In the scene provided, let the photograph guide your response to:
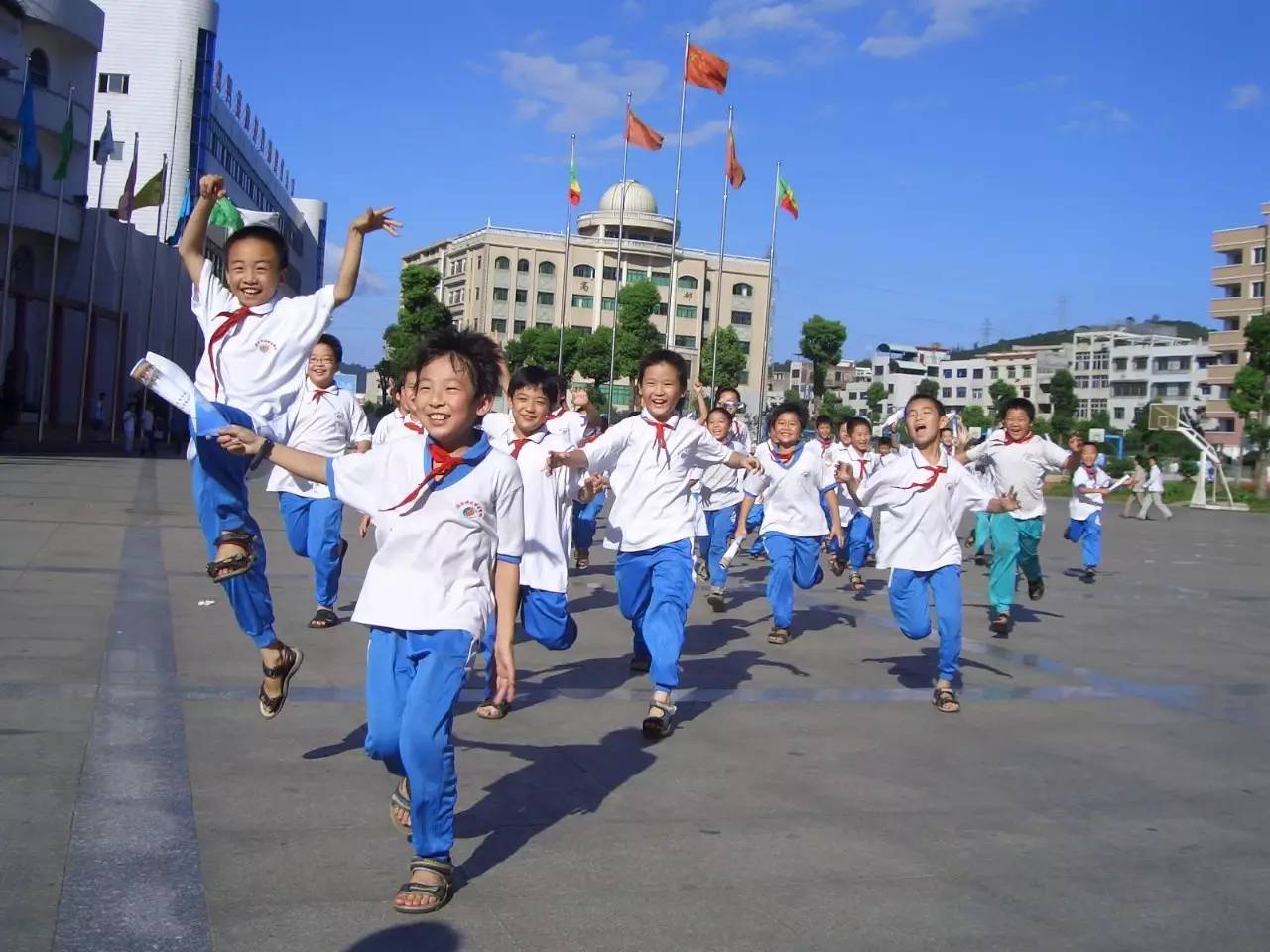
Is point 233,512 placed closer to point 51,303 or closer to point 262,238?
point 262,238

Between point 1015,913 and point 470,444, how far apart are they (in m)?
2.40

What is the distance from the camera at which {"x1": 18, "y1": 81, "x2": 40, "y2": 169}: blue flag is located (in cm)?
3319

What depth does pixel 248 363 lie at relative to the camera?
5.92m

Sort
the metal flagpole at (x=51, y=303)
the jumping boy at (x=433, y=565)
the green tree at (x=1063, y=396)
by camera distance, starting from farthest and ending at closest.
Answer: the green tree at (x=1063, y=396)
the metal flagpole at (x=51, y=303)
the jumping boy at (x=433, y=565)

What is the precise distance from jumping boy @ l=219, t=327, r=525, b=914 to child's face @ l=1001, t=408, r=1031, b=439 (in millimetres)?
7997

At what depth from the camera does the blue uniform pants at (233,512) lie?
584cm

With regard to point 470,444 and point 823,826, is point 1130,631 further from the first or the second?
point 470,444

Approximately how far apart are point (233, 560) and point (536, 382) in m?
2.71

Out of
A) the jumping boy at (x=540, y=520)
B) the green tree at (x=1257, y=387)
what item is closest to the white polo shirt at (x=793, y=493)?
the jumping boy at (x=540, y=520)

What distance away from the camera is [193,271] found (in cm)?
614

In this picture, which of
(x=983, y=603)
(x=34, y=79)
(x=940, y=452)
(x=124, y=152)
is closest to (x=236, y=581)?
(x=940, y=452)

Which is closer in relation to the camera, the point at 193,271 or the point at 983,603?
the point at 193,271

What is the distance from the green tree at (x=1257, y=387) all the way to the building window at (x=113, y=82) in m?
48.3

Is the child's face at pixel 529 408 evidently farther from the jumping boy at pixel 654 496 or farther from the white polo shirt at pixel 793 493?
the white polo shirt at pixel 793 493
